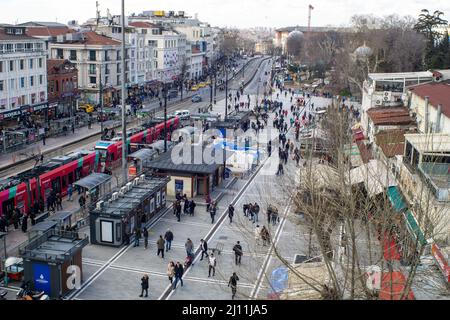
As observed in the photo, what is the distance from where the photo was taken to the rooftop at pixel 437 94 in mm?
26062

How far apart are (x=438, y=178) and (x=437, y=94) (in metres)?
14.0

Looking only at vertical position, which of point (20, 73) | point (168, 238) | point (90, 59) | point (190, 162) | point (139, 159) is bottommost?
point (168, 238)

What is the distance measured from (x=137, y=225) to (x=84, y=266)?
3879mm

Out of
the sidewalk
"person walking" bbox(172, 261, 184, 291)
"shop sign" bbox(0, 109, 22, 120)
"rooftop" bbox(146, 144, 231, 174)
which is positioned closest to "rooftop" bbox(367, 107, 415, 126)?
"rooftop" bbox(146, 144, 231, 174)

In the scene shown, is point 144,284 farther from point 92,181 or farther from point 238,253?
point 92,181

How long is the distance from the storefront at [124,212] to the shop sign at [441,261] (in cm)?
1207

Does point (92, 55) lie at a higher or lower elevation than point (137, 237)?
higher

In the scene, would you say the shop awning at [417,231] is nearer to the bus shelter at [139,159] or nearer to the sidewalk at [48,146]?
the bus shelter at [139,159]

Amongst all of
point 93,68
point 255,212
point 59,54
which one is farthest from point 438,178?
point 59,54

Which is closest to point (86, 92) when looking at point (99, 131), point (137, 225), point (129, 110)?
point (129, 110)

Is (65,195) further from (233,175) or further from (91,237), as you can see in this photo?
(233,175)

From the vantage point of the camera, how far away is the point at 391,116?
3419 centimetres
